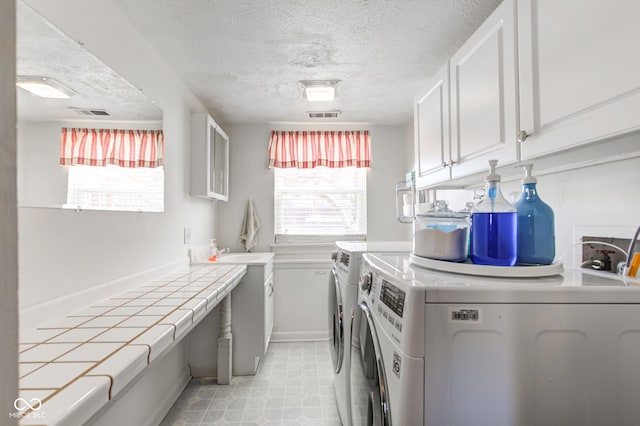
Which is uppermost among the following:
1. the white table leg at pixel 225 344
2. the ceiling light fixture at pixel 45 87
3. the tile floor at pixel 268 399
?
the ceiling light fixture at pixel 45 87

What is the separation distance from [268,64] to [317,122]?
1297 millimetres

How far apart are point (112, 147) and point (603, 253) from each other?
209cm

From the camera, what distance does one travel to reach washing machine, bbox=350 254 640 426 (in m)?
0.71

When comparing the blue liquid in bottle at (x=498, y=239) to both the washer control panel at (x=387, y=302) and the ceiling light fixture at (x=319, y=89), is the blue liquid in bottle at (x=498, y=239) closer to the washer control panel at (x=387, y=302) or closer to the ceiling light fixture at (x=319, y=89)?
the washer control panel at (x=387, y=302)

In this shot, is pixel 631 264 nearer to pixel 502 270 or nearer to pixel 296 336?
pixel 502 270

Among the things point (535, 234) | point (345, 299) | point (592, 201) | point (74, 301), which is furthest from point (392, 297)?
point (74, 301)

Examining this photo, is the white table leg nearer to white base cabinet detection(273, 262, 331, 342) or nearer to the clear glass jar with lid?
white base cabinet detection(273, 262, 331, 342)

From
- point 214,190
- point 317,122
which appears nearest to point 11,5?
point 214,190

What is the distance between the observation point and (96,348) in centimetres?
87

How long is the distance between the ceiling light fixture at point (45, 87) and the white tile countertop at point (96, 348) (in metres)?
0.81

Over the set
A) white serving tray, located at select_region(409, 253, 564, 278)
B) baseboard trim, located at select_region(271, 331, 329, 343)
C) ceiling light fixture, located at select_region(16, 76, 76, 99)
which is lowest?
baseboard trim, located at select_region(271, 331, 329, 343)

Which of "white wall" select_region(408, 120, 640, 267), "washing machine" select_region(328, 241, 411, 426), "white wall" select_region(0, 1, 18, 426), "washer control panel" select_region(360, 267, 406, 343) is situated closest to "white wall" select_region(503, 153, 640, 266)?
"white wall" select_region(408, 120, 640, 267)

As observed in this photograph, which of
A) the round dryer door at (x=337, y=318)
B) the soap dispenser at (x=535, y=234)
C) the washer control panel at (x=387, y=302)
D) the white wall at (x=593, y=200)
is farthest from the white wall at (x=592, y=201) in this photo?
the round dryer door at (x=337, y=318)

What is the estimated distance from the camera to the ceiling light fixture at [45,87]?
0.97 m
